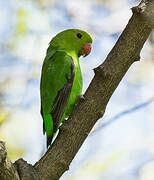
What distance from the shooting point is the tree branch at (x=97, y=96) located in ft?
7.27

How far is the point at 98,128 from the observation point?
325 centimetres

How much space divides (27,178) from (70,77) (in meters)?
1.38

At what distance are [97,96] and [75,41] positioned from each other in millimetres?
1676

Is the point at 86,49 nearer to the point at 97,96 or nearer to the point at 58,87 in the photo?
the point at 58,87

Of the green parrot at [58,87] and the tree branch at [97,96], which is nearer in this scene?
the tree branch at [97,96]

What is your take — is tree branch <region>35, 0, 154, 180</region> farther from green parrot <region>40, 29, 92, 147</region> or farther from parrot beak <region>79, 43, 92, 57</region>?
parrot beak <region>79, 43, 92, 57</region>

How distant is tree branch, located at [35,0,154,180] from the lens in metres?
2.22

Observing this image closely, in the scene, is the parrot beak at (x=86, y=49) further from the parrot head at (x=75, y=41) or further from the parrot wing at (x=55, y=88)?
the parrot wing at (x=55, y=88)

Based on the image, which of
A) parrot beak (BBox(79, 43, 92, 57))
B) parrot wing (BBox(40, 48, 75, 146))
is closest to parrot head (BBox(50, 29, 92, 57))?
parrot beak (BBox(79, 43, 92, 57))

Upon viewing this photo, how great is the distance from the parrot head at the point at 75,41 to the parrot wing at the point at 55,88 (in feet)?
1.23

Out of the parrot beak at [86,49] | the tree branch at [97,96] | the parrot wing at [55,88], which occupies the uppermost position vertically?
the parrot beak at [86,49]

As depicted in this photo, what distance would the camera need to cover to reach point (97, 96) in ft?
7.57

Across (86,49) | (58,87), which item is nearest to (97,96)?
(58,87)

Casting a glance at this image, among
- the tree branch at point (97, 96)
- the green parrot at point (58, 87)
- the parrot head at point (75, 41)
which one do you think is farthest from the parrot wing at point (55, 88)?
the tree branch at point (97, 96)
